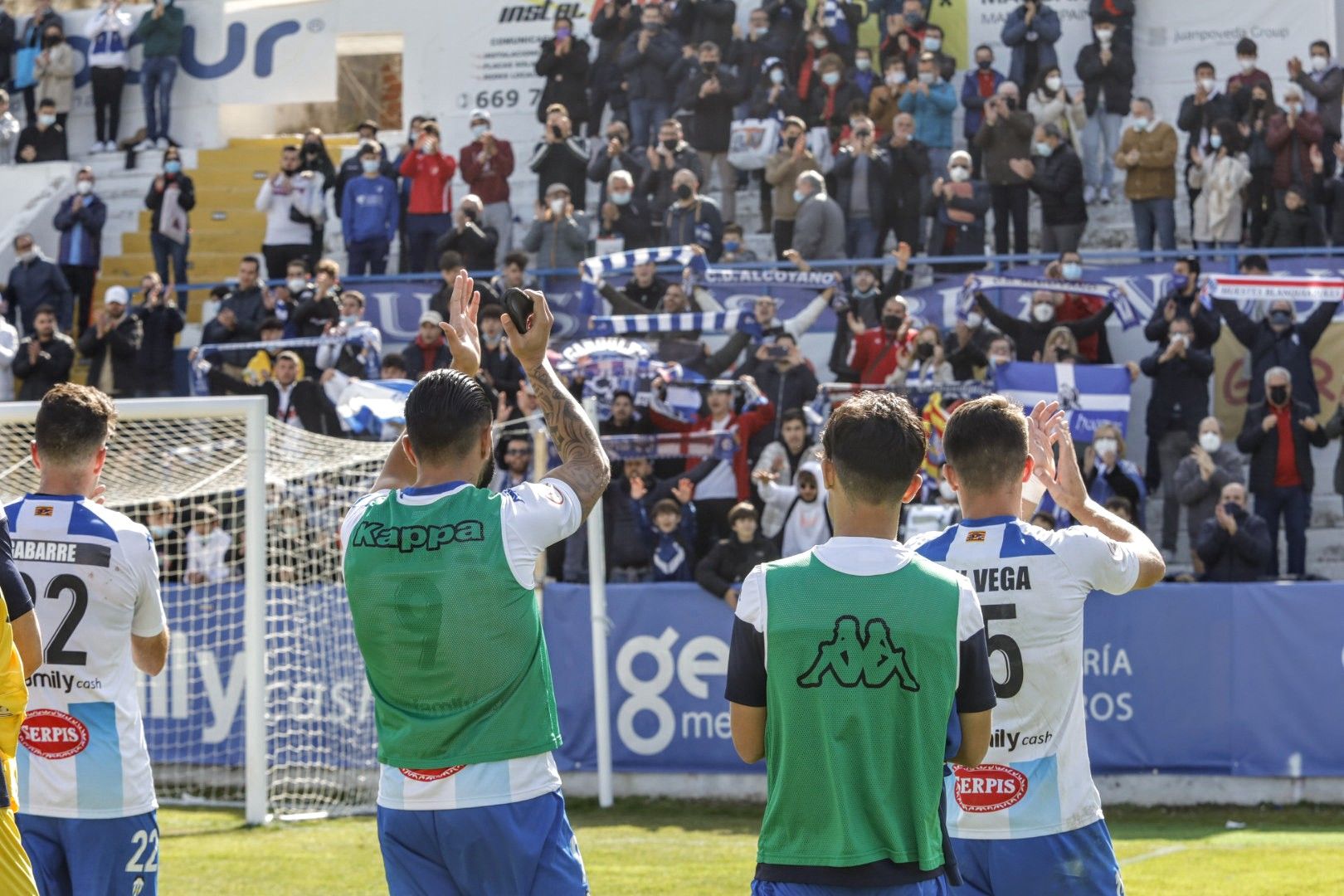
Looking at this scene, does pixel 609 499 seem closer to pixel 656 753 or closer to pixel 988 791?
pixel 656 753

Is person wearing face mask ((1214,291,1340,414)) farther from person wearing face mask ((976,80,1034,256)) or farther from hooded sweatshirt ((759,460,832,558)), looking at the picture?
hooded sweatshirt ((759,460,832,558))

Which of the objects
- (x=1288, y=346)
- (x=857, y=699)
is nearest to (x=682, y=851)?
(x=857, y=699)

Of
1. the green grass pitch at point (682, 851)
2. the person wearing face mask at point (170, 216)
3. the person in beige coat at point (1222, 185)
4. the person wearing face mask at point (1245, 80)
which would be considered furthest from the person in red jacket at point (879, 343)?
the person wearing face mask at point (170, 216)

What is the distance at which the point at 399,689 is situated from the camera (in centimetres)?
451

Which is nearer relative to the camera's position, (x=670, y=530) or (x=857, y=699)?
(x=857, y=699)

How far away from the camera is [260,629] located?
12531 millimetres

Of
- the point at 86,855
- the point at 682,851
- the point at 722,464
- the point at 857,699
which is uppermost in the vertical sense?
the point at 722,464

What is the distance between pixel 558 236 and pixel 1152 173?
21.4 ft

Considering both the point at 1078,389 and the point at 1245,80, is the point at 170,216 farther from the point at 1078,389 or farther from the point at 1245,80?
the point at 1245,80

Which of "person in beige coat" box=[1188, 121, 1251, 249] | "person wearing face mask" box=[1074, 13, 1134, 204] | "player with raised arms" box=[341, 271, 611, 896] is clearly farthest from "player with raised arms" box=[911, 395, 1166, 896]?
"person wearing face mask" box=[1074, 13, 1134, 204]

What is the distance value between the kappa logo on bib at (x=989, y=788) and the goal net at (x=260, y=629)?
842 centimetres

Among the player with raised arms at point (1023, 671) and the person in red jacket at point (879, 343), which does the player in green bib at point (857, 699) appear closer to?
the player with raised arms at point (1023, 671)

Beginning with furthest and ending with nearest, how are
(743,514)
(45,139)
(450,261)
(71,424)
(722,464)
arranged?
(45,139)
(450,261)
(722,464)
(743,514)
(71,424)

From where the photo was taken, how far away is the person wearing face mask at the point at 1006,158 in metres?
18.8
